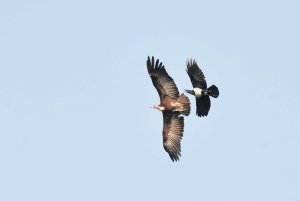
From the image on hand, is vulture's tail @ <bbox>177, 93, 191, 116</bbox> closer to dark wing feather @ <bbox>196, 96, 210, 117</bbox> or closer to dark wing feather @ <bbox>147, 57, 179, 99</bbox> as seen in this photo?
dark wing feather @ <bbox>147, 57, 179, 99</bbox>

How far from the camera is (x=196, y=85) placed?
47.4 meters

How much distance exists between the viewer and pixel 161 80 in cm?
4375

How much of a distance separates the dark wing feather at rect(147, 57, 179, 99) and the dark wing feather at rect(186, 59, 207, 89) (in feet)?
11.4

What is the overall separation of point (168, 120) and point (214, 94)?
250cm

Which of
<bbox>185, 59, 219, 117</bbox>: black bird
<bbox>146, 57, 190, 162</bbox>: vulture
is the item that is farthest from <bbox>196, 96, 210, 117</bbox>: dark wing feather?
<bbox>146, 57, 190, 162</bbox>: vulture

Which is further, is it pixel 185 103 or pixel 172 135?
pixel 172 135

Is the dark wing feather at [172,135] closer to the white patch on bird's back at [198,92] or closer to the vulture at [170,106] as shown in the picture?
the vulture at [170,106]

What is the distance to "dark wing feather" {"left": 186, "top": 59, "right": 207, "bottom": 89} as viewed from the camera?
47375 mm

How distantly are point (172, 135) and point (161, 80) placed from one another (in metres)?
2.93

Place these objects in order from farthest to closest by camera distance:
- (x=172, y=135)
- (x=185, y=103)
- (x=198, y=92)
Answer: (x=198, y=92) < (x=172, y=135) < (x=185, y=103)

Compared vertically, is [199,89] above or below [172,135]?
above

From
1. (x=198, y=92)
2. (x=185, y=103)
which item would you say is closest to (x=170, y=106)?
(x=185, y=103)

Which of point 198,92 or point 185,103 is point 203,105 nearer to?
point 198,92

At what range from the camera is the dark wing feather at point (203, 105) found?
46875 mm
